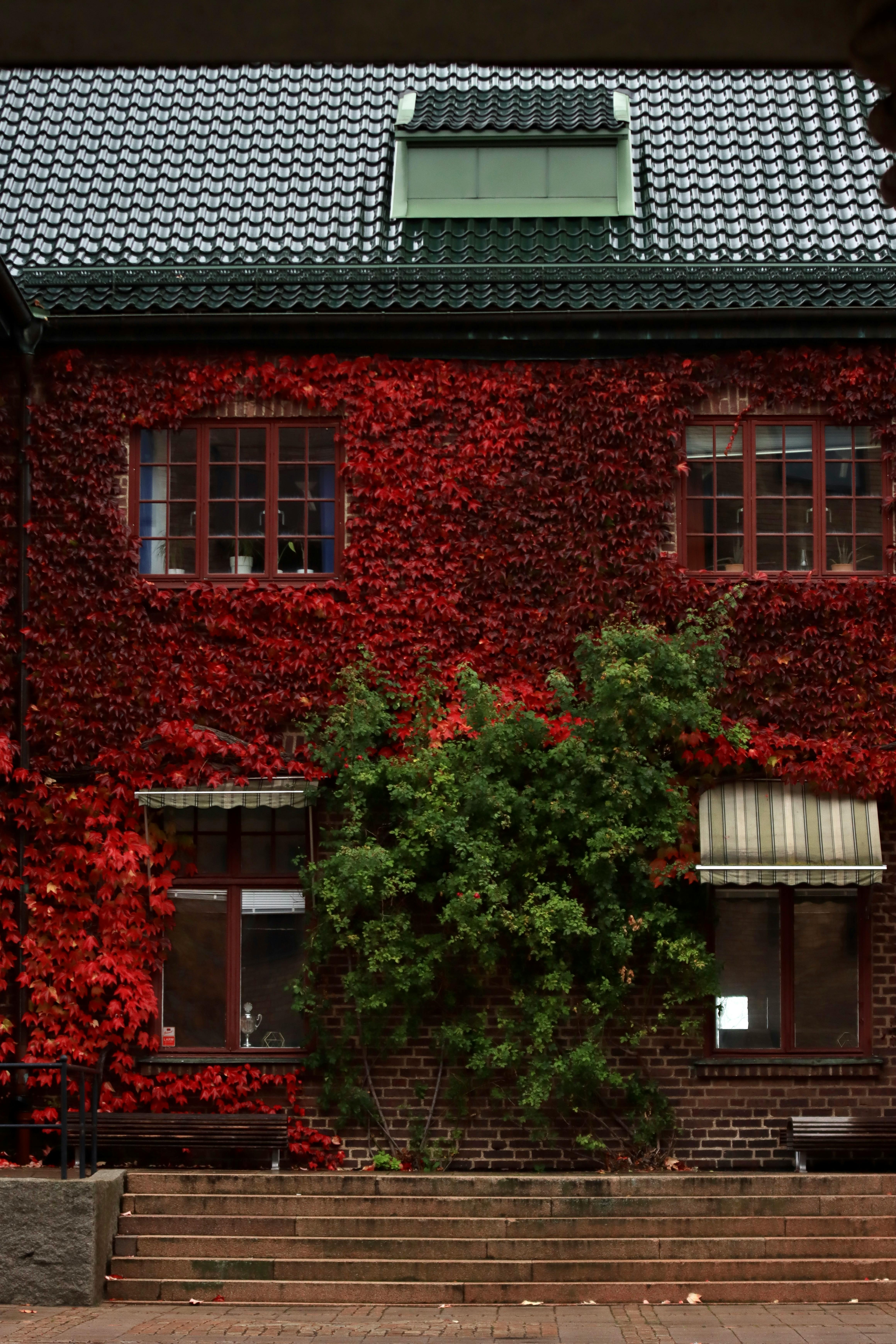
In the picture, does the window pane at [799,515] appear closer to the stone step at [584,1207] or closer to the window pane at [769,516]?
the window pane at [769,516]

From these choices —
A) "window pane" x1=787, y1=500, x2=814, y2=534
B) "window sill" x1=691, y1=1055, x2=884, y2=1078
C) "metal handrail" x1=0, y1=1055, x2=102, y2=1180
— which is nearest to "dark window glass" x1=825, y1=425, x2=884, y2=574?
"window pane" x1=787, y1=500, x2=814, y2=534

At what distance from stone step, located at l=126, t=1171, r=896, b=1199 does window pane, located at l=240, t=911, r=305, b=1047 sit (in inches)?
55.3

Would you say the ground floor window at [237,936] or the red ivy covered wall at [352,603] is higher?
the red ivy covered wall at [352,603]

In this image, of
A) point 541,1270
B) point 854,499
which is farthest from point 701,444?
point 541,1270

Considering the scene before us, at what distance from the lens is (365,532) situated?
1334 centimetres

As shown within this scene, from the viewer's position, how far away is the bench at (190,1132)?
40.6 ft

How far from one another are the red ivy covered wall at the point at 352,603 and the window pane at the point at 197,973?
21 cm

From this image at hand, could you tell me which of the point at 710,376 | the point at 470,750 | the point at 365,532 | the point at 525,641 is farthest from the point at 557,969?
the point at 710,376

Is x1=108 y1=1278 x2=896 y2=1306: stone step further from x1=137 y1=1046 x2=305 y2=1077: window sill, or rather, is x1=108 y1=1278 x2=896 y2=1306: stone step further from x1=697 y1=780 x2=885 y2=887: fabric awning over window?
x1=697 y1=780 x2=885 y2=887: fabric awning over window

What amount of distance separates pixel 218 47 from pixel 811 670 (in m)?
11.3

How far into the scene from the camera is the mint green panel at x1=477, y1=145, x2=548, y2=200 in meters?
15.1

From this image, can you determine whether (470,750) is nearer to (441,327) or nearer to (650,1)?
(441,327)

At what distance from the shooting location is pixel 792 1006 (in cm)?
1301

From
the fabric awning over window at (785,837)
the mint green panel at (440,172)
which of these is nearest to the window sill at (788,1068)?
the fabric awning over window at (785,837)
